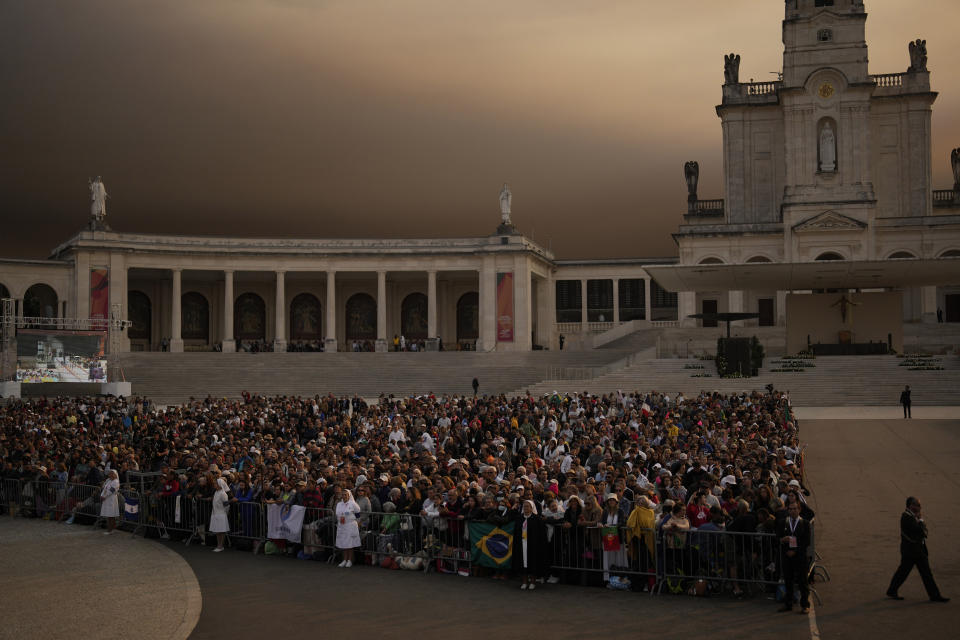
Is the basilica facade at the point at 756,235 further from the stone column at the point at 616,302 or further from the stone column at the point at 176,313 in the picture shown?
the stone column at the point at 616,302

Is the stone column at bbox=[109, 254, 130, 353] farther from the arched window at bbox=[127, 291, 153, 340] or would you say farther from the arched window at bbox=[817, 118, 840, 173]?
the arched window at bbox=[817, 118, 840, 173]

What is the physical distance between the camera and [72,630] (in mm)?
11391

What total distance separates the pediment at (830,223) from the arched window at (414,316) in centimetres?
2995

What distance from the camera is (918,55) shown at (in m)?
62.7

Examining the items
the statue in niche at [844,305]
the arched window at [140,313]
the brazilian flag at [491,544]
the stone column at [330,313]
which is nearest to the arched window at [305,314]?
the stone column at [330,313]

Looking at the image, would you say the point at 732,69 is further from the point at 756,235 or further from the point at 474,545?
the point at 474,545

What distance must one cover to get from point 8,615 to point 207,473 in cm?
492

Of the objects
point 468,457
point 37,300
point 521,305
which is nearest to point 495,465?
point 468,457

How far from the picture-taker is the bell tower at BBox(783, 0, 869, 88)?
61.5 metres

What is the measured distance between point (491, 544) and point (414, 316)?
62.2 metres

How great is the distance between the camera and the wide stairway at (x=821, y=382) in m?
39.2

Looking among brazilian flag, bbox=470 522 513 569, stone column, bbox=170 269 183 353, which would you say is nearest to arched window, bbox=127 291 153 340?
stone column, bbox=170 269 183 353

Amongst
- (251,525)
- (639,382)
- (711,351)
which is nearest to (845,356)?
(711,351)

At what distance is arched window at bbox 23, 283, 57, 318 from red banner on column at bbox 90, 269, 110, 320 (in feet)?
33.3
